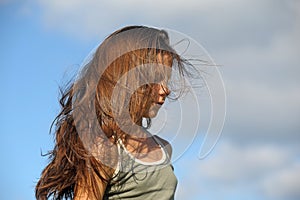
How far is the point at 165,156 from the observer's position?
13.8ft

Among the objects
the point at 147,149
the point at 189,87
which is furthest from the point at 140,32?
the point at 147,149

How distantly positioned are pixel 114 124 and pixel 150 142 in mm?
363

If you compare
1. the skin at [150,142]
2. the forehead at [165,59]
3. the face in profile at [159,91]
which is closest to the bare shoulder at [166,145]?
the skin at [150,142]

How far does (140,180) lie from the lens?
13.3 feet

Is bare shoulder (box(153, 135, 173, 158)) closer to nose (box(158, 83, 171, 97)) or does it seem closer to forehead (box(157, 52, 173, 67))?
nose (box(158, 83, 171, 97))

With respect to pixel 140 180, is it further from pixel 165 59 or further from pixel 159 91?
pixel 165 59

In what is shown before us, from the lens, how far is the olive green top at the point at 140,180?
3.99m

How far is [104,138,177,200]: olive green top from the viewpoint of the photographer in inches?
157

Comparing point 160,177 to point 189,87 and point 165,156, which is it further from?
point 189,87

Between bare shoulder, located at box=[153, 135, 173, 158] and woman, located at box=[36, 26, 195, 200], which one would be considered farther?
bare shoulder, located at box=[153, 135, 173, 158]

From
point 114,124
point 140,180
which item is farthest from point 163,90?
point 140,180

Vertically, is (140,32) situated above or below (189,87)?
above

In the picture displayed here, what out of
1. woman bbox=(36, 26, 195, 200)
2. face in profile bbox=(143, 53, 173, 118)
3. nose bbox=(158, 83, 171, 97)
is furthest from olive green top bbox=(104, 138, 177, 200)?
nose bbox=(158, 83, 171, 97)

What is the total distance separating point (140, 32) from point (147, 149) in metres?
0.68
